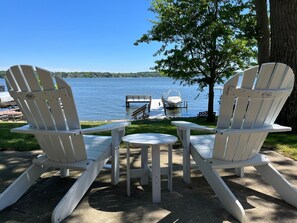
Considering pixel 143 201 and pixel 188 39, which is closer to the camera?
pixel 143 201

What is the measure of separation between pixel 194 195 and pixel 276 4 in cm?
435

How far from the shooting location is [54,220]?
7.09 ft

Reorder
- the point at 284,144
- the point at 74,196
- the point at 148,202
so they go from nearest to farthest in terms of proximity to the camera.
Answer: the point at 74,196
the point at 148,202
the point at 284,144

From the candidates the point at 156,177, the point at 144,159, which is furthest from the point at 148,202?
the point at 144,159

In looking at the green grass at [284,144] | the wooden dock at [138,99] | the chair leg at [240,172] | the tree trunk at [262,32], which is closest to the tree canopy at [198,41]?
the tree trunk at [262,32]

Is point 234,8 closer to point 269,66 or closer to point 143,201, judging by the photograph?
point 269,66

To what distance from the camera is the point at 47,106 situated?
2441mm

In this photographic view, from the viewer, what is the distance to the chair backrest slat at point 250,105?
2.34m

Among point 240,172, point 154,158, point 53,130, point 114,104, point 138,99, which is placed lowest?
point 114,104

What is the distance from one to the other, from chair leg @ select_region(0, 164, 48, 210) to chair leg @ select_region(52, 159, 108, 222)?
1.90 ft

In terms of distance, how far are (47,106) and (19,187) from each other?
0.83 m

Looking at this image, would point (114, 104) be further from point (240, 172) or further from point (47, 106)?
point (47, 106)

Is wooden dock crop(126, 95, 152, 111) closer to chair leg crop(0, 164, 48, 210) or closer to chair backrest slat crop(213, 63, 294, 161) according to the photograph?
chair leg crop(0, 164, 48, 210)

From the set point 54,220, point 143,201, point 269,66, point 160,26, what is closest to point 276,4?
point 269,66
